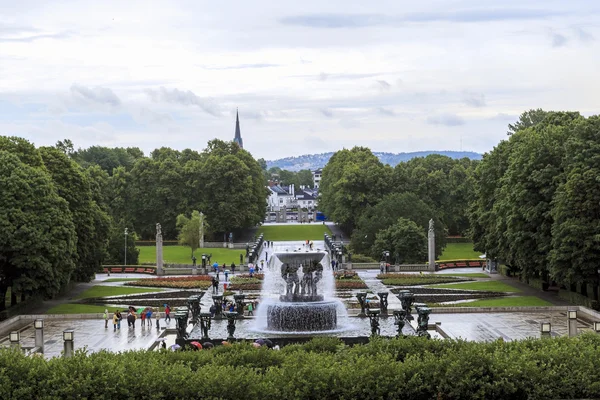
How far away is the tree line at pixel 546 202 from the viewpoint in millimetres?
51062

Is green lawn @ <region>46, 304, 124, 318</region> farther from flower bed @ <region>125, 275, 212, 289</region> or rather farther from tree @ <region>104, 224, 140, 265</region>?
tree @ <region>104, 224, 140, 265</region>

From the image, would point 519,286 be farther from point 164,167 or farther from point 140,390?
point 164,167

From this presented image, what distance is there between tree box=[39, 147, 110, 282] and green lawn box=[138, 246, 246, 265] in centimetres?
2215

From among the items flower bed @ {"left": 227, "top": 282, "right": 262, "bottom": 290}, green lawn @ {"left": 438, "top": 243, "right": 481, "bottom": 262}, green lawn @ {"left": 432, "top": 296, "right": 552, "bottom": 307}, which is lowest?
green lawn @ {"left": 432, "top": 296, "right": 552, "bottom": 307}

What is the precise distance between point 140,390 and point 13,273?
3007 cm

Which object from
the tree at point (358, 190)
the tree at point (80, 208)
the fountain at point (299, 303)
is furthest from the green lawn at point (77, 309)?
the tree at point (358, 190)

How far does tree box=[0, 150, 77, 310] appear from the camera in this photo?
50.6 metres

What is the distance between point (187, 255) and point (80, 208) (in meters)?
33.5

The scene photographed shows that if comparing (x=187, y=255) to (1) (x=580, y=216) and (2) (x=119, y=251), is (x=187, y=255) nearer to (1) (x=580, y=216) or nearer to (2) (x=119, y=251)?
(2) (x=119, y=251)

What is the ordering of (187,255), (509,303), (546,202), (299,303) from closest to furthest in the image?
(299,303) → (509,303) → (546,202) → (187,255)

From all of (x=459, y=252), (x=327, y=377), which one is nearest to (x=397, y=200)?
(x=459, y=252)

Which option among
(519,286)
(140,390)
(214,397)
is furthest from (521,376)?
(519,286)

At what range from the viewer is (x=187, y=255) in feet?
309

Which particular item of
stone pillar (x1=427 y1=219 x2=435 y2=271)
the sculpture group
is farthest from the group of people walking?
stone pillar (x1=427 y1=219 x2=435 y2=271)
